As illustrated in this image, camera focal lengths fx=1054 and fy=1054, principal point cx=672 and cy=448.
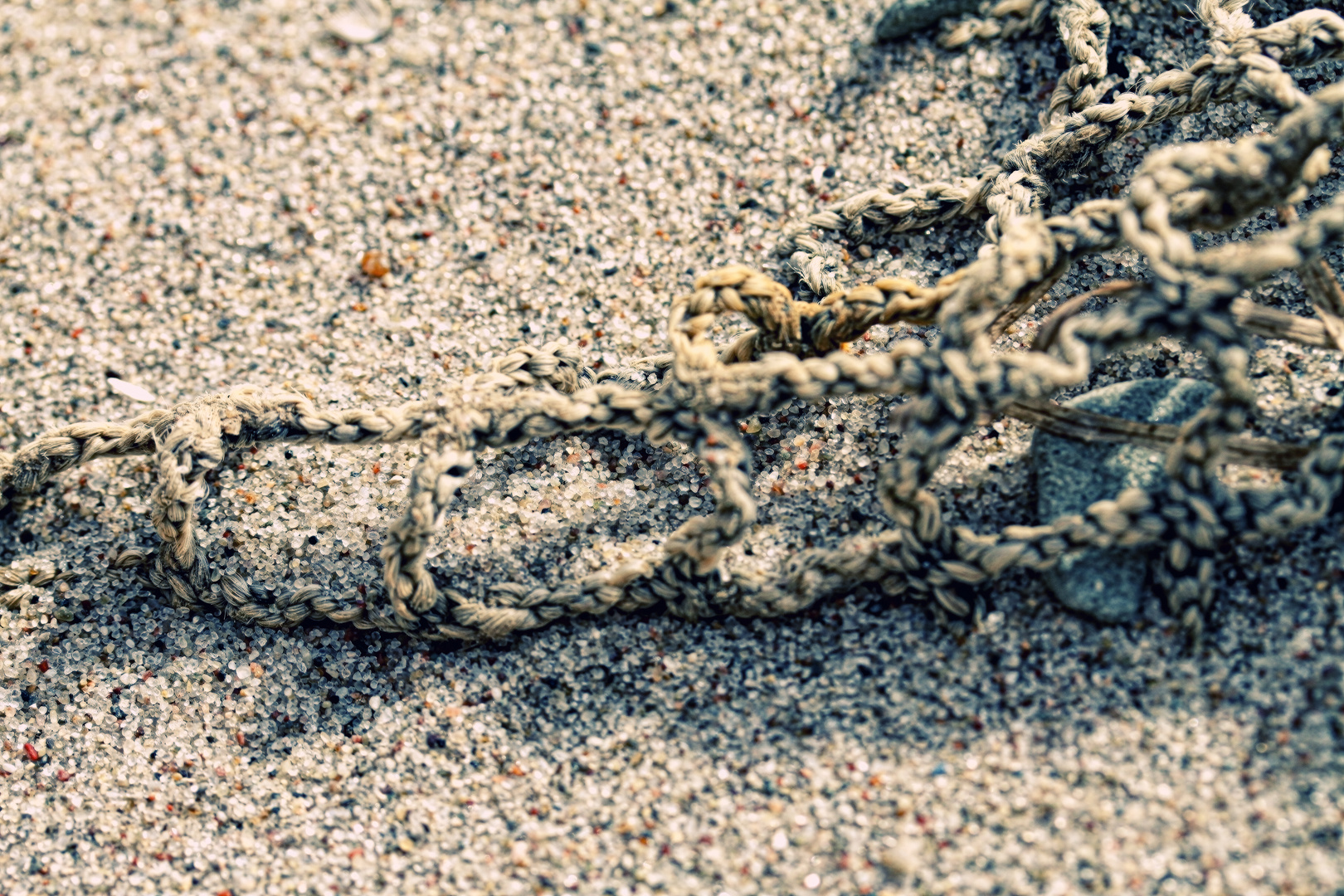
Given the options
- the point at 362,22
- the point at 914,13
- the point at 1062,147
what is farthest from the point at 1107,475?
the point at 362,22

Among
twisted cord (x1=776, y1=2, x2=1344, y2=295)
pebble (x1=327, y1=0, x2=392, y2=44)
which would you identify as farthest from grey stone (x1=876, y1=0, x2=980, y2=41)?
pebble (x1=327, y1=0, x2=392, y2=44)

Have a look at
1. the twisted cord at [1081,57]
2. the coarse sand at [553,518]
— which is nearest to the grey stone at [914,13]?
the coarse sand at [553,518]

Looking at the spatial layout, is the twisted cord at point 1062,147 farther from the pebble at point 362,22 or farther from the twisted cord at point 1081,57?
the pebble at point 362,22

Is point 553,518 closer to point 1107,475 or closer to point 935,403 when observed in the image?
point 935,403

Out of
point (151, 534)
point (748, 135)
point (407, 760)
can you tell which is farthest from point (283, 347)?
point (748, 135)

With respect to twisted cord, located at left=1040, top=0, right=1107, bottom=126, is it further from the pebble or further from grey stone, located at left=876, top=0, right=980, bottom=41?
the pebble

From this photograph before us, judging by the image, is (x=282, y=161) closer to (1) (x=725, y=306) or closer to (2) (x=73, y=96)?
(2) (x=73, y=96)
